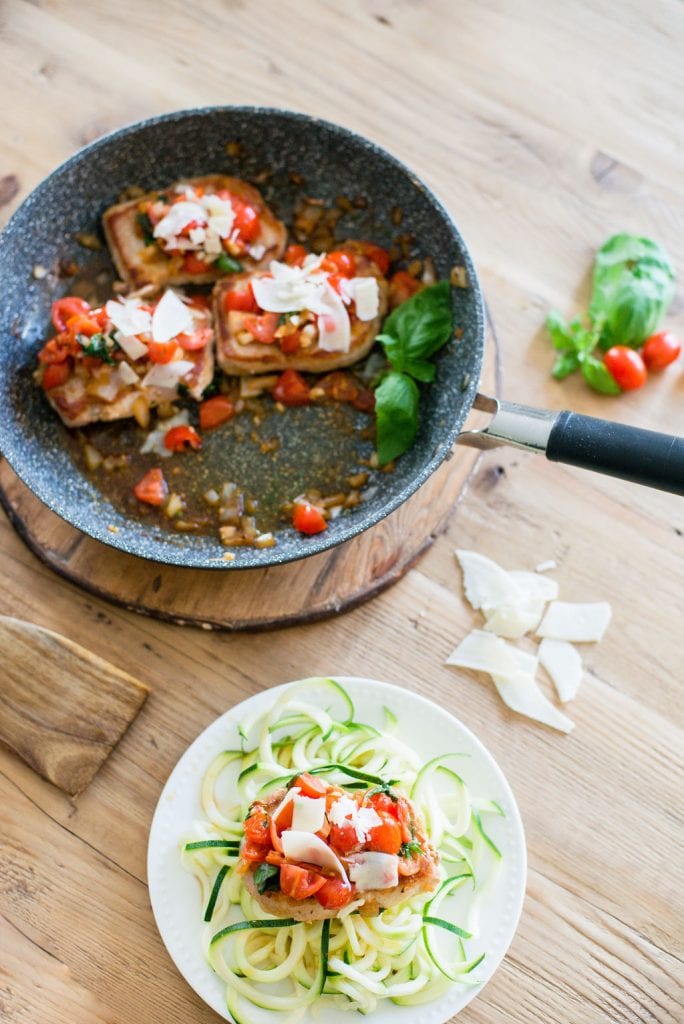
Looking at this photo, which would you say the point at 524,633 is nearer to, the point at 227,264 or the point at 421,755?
the point at 421,755

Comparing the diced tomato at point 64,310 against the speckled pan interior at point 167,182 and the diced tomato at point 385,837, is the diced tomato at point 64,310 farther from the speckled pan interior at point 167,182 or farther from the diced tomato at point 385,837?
the diced tomato at point 385,837

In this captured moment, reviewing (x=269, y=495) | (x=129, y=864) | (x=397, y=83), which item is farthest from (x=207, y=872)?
(x=397, y=83)

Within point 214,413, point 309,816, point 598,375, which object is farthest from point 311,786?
point 598,375

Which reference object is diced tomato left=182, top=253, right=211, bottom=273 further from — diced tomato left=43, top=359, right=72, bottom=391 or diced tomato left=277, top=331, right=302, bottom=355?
diced tomato left=43, top=359, right=72, bottom=391

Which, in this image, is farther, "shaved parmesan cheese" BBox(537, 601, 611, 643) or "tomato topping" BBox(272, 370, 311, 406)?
"tomato topping" BBox(272, 370, 311, 406)

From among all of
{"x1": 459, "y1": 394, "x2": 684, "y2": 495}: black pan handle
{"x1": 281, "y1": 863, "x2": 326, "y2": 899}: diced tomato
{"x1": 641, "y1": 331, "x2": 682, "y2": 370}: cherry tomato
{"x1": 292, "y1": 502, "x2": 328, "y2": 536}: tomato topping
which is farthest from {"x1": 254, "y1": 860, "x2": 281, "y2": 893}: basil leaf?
{"x1": 641, "y1": 331, "x2": 682, "y2": 370}: cherry tomato

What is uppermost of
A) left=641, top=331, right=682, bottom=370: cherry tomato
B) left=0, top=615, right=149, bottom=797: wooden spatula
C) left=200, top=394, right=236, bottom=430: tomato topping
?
left=641, top=331, right=682, bottom=370: cherry tomato
